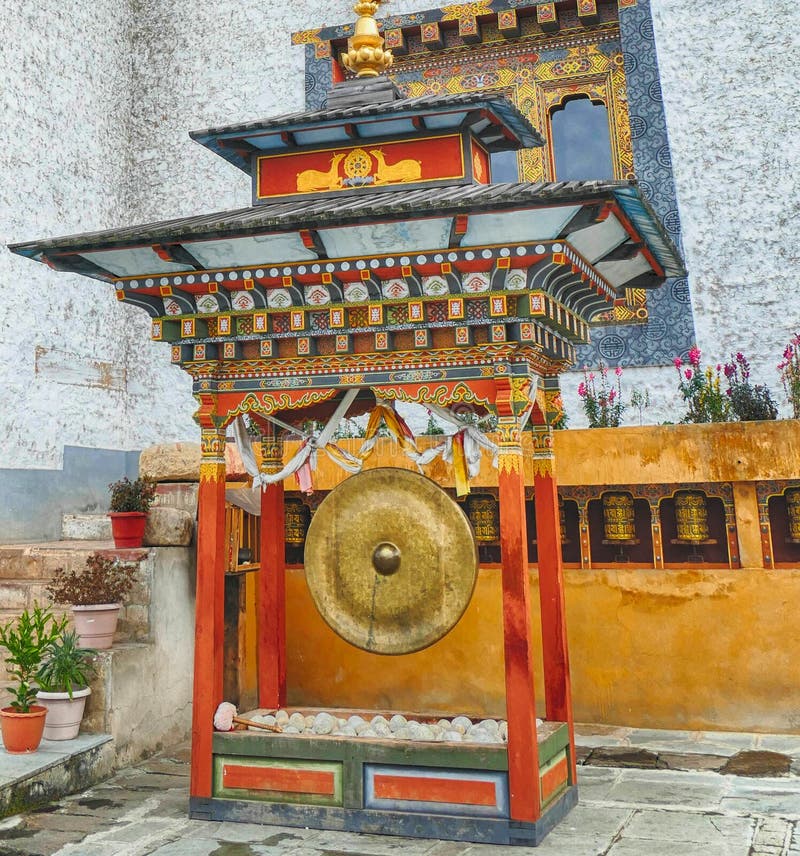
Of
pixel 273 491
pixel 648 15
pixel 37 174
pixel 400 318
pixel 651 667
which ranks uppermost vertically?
pixel 648 15

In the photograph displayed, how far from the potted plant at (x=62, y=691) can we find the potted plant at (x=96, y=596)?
0.80ft

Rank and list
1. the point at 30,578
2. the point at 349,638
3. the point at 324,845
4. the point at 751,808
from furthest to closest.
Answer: the point at 30,578 → the point at 349,638 → the point at 751,808 → the point at 324,845

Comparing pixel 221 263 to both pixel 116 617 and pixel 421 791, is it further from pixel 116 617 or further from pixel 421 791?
pixel 421 791

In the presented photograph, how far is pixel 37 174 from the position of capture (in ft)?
26.1

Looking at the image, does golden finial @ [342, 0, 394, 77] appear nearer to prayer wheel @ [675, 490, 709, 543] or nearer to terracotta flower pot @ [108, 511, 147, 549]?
terracotta flower pot @ [108, 511, 147, 549]

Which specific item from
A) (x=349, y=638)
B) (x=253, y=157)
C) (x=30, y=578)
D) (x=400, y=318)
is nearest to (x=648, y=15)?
(x=253, y=157)

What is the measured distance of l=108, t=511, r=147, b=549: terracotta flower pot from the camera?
5.82 meters

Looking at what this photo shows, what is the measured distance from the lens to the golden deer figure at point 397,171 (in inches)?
182

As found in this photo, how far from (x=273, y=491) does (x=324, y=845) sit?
2.12 meters

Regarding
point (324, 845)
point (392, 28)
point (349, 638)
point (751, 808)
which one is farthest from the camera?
point (392, 28)

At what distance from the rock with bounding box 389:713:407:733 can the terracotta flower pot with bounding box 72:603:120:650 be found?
1887 millimetres

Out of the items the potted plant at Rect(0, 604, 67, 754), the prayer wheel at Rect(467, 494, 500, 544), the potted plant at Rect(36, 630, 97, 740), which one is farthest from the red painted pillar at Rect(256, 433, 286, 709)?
the prayer wheel at Rect(467, 494, 500, 544)

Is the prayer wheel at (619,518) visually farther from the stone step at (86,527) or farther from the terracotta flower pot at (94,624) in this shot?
the stone step at (86,527)

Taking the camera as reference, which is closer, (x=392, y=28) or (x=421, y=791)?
(x=421, y=791)
